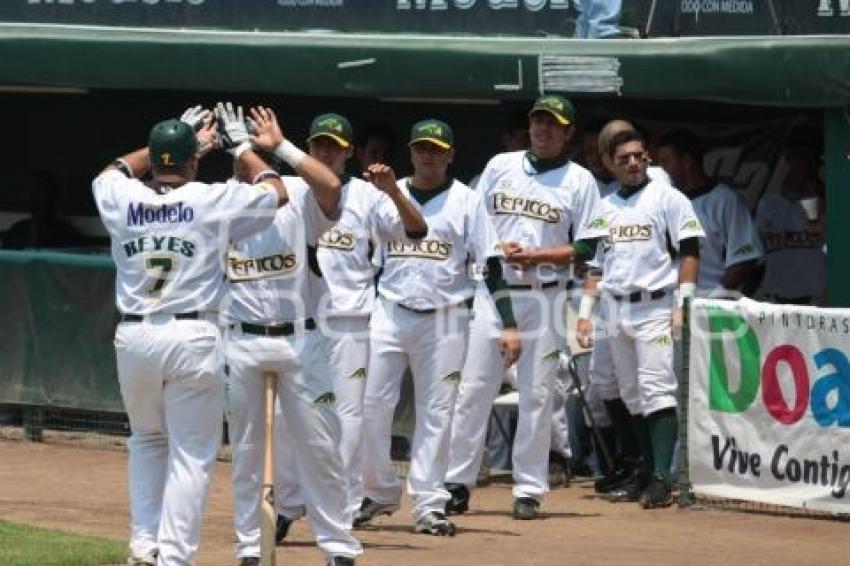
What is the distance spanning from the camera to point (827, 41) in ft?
38.2

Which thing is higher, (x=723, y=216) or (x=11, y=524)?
(x=723, y=216)

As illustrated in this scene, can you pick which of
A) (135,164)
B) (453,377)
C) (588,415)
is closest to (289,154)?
(135,164)

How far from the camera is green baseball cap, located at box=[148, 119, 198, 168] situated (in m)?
8.63

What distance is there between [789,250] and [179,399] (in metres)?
5.56

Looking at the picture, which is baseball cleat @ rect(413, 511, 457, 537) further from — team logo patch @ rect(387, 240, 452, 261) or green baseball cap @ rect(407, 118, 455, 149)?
green baseball cap @ rect(407, 118, 455, 149)

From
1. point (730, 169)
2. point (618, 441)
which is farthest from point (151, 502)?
point (730, 169)

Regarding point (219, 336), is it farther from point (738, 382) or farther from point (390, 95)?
point (390, 95)

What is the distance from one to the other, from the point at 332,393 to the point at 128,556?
3.67 feet

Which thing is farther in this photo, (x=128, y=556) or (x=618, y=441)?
(x=618, y=441)

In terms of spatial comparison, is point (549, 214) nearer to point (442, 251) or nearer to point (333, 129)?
point (442, 251)

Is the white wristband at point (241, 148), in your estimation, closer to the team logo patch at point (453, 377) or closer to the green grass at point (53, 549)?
the green grass at point (53, 549)

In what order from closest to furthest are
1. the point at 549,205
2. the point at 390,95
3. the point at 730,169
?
the point at 549,205
the point at 390,95
the point at 730,169

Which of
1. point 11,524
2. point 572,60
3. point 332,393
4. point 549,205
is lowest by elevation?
point 11,524

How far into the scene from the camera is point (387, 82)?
13.1 metres
